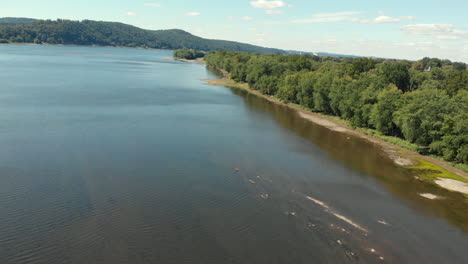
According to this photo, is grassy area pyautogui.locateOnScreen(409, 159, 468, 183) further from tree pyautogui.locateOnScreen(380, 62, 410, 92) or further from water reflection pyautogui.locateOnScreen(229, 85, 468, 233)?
tree pyautogui.locateOnScreen(380, 62, 410, 92)

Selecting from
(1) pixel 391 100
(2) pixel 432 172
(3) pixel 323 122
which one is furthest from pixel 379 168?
(3) pixel 323 122

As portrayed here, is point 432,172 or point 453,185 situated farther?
point 432,172

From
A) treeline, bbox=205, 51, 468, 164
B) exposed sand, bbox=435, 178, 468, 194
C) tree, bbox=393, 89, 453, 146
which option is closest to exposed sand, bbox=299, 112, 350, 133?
treeline, bbox=205, 51, 468, 164

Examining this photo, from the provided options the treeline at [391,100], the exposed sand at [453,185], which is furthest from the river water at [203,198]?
the treeline at [391,100]

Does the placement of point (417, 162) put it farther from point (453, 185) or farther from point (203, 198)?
point (203, 198)

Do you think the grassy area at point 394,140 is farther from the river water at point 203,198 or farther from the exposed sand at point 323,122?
the river water at point 203,198

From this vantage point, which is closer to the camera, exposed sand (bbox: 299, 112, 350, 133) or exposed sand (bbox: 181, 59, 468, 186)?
exposed sand (bbox: 181, 59, 468, 186)
